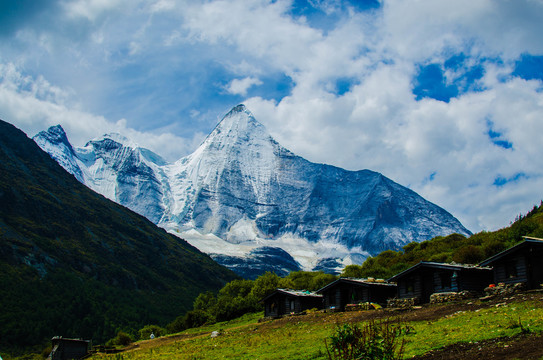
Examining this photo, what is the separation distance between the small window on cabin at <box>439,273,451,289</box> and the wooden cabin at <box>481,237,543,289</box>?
5165 mm

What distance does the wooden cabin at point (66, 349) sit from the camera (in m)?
48.2

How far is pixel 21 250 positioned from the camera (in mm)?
149000

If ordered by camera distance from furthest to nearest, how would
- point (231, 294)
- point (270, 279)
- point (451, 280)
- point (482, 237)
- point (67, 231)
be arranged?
1. point (67, 231)
2. point (231, 294)
3. point (270, 279)
4. point (482, 237)
5. point (451, 280)

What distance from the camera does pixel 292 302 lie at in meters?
64.9

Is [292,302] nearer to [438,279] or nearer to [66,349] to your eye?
[438,279]

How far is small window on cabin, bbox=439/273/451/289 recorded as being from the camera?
45.9m

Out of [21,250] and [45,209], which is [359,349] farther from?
[45,209]

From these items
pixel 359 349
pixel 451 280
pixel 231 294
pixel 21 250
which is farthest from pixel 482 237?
pixel 21 250

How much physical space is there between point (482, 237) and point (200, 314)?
5532 cm

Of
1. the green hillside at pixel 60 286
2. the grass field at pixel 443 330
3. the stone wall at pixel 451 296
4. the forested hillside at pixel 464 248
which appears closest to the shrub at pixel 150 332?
the green hillside at pixel 60 286

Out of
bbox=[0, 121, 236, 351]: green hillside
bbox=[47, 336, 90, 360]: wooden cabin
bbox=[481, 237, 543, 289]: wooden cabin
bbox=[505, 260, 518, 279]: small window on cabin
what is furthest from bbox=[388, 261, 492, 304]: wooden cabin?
bbox=[0, 121, 236, 351]: green hillside

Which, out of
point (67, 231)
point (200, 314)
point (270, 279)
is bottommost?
point (200, 314)

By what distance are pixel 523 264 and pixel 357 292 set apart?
2171 cm

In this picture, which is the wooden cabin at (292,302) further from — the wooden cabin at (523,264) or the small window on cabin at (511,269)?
the small window on cabin at (511,269)
